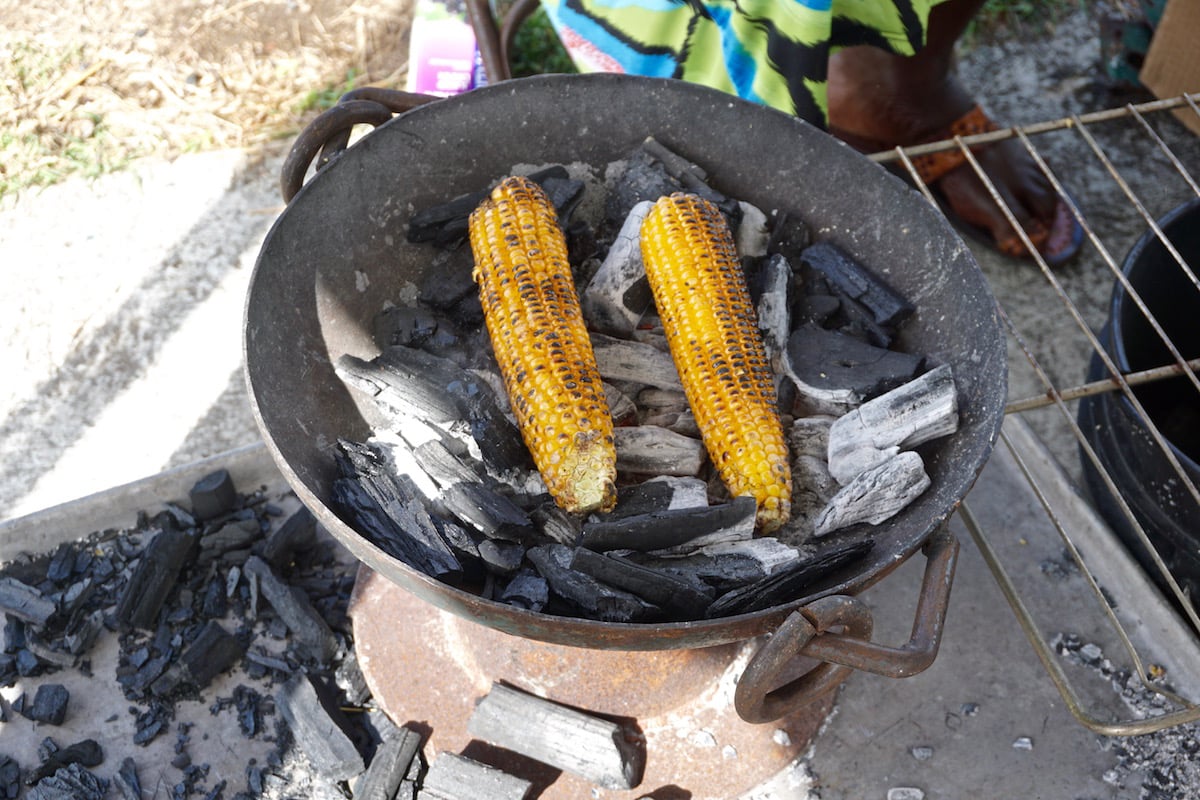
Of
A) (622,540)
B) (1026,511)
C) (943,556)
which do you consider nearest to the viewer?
(943,556)

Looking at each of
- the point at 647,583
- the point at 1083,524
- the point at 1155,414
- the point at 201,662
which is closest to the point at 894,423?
the point at 647,583

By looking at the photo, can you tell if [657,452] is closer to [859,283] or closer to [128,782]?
[859,283]

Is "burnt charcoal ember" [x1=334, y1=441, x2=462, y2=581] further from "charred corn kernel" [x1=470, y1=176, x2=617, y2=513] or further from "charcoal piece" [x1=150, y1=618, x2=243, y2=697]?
"charcoal piece" [x1=150, y1=618, x2=243, y2=697]

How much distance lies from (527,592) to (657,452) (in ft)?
1.40

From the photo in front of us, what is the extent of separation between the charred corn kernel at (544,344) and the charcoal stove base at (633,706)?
20.4 inches

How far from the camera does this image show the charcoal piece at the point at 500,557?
1656 mm

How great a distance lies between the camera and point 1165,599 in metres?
2.24

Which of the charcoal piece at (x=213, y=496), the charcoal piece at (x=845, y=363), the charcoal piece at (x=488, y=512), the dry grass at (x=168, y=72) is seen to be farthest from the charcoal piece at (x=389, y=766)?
the dry grass at (x=168, y=72)

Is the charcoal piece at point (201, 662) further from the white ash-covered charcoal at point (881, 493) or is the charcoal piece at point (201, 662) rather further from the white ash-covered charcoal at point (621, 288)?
the white ash-covered charcoal at point (881, 493)

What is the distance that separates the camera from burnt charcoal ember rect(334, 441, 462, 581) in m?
1.65

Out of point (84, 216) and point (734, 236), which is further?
point (84, 216)

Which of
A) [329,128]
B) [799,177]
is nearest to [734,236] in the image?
[799,177]

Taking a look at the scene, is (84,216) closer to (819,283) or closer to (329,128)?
(329,128)

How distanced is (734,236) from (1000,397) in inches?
28.0
